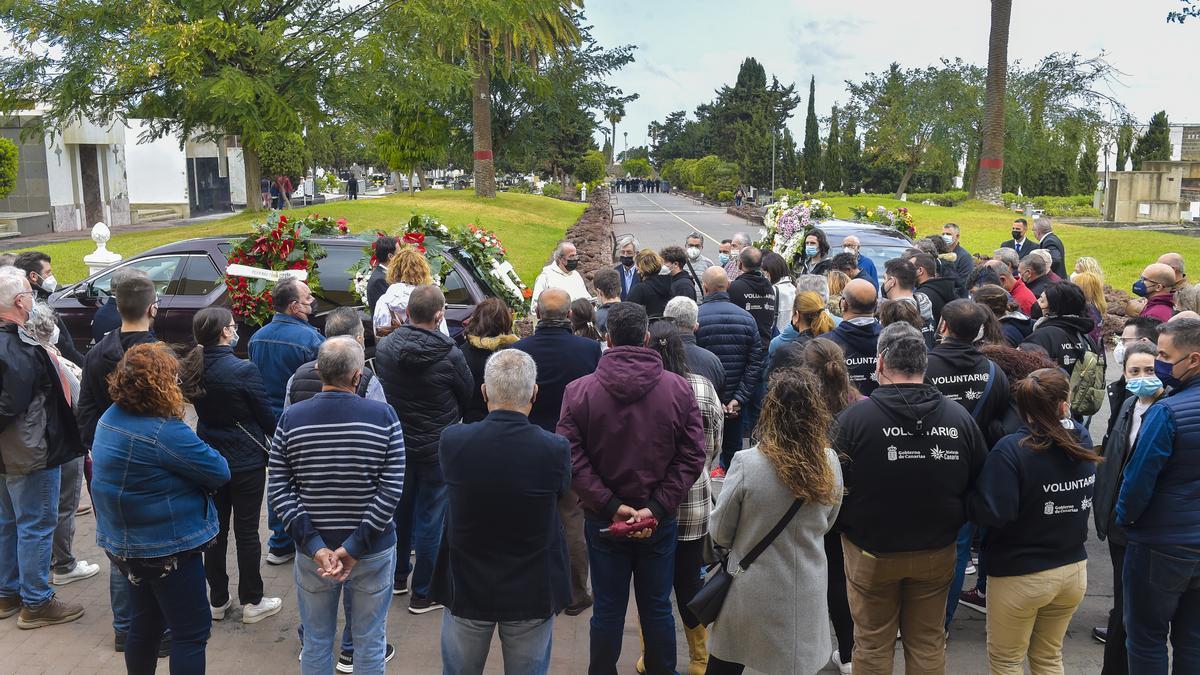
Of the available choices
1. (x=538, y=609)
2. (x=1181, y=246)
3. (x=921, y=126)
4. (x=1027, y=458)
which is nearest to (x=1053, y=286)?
(x=1027, y=458)

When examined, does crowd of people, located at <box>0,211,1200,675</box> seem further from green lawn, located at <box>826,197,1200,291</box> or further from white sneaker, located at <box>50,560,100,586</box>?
green lawn, located at <box>826,197,1200,291</box>

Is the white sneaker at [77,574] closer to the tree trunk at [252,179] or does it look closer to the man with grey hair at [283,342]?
the man with grey hair at [283,342]

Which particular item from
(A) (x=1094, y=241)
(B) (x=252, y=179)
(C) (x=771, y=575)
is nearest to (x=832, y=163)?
(A) (x=1094, y=241)

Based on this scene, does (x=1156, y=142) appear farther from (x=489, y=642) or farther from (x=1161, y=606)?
(x=489, y=642)

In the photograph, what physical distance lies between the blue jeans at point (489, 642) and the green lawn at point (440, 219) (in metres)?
10.1

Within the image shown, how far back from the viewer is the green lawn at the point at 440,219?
2028 centimetres

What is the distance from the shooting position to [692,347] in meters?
6.21

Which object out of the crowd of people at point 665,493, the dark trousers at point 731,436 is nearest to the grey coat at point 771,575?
the crowd of people at point 665,493

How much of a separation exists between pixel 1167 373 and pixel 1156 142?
1987 inches

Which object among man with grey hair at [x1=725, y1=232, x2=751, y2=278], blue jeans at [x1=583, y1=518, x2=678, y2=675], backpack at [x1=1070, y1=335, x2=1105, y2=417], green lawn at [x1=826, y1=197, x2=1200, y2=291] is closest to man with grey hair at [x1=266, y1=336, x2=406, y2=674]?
blue jeans at [x1=583, y1=518, x2=678, y2=675]

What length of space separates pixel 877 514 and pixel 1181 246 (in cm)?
2123

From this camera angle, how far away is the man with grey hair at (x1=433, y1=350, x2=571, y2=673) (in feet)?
12.7

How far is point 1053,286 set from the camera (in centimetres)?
684

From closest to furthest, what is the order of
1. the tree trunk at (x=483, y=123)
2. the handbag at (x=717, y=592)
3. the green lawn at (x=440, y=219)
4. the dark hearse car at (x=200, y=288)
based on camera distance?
the handbag at (x=717, y=592), the dark hearse car at (x=200, y=288), the green lawn at (x=440, y=219), the tree trunk at (x=483, y=123)
